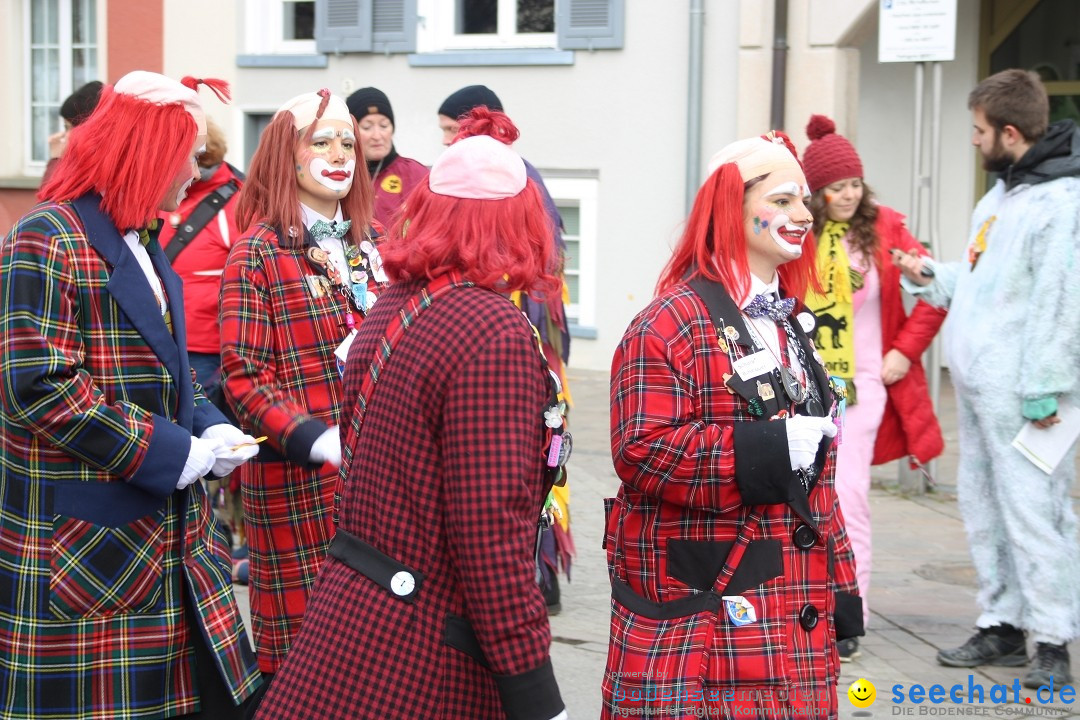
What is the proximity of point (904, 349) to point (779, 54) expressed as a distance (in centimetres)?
574

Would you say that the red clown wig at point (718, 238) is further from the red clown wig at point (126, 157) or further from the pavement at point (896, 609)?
the pavement at point (896, 609)

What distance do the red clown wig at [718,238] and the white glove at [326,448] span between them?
1.04 metres

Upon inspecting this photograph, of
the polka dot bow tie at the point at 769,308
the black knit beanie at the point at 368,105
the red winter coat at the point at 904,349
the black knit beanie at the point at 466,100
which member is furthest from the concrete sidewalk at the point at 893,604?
the black knit beanie at the point at 368,105

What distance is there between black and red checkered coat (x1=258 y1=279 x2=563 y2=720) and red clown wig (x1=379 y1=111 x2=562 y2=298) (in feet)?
0.19

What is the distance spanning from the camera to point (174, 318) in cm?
349

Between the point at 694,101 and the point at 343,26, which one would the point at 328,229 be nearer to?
the point at 694,101

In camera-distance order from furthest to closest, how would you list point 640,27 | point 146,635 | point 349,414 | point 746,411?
1. point 640,27
2. point 146,635
3. point 746,411
4. point 349,414

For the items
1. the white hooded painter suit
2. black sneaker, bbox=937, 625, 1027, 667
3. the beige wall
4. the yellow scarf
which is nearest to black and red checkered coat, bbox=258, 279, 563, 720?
the white hooded painter suit

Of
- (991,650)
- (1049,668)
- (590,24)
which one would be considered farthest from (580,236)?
(1049,668)

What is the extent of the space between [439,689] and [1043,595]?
3153 mm

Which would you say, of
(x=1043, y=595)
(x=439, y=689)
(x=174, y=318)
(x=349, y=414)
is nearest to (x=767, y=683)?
(x=439, y=689)

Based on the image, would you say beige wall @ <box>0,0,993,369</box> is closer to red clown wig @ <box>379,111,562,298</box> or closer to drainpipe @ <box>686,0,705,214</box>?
drainpipe @ <box>686,0,705,214</box>

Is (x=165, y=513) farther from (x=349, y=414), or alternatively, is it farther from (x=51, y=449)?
(x=349, y=414)

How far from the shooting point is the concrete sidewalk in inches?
198
